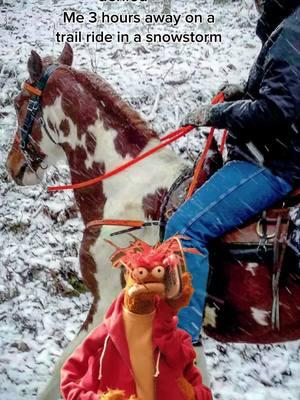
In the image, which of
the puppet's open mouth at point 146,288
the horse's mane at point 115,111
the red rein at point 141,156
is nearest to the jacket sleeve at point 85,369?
the puppet's open mouth at point 146,288

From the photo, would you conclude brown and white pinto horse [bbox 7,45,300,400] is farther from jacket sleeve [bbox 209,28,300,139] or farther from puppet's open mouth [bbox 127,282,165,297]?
puppet's open mouth [bbox 127,282,165,297]

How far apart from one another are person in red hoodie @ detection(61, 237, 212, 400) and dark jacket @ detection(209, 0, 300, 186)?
1015mm

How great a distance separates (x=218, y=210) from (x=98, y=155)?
1.29m

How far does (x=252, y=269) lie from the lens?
344 cm

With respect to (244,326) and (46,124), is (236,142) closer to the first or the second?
(244,326)

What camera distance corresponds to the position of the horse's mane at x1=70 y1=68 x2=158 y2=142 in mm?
4117

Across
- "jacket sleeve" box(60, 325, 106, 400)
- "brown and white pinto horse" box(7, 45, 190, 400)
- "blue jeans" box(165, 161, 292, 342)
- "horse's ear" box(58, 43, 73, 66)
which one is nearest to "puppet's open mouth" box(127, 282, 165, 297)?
"jacket sleeve" box(60, 325, 106, 400)

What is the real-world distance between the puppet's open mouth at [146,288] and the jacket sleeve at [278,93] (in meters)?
1.31

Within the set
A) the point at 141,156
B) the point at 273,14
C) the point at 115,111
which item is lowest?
the point at 141,156

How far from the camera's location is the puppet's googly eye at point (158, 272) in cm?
226

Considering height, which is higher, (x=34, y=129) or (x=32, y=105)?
Result: (x=32, y=105)

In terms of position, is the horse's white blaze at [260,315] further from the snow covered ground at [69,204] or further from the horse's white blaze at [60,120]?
the horse's white blaze at [60,120]

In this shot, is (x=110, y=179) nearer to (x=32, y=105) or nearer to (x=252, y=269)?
(x=32, y=105)

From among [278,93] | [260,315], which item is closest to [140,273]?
[278,93]
